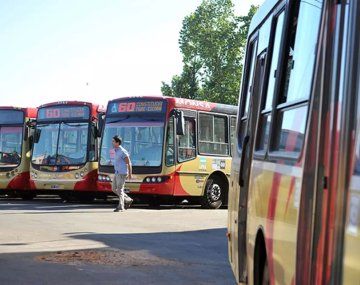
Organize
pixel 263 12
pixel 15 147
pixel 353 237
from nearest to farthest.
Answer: pixel 353 237, pixel 263 12, pixel 15 147

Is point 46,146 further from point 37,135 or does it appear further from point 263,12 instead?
point 263,12

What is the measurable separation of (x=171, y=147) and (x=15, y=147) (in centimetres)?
690

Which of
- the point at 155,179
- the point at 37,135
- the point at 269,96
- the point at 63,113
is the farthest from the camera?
the point at 37,135

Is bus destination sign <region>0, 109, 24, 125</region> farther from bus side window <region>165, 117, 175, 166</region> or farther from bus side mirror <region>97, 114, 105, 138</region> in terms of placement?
bus side window <region>165, 117, 175, 166</region>

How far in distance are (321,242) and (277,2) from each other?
236 centimetres

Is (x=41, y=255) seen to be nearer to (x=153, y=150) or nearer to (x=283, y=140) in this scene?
(x=283, y=140)

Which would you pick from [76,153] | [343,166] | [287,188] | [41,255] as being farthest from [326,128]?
[76,153]

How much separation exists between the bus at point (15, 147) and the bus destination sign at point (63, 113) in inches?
33.3

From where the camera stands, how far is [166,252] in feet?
31.5

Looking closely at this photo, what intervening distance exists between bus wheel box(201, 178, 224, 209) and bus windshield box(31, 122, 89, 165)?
13.2 ft

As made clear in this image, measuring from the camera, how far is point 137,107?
1912 centimetres

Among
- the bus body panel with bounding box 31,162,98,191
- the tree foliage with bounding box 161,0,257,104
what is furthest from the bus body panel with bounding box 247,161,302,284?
the tree foliage with bounding box 161,0,257,104

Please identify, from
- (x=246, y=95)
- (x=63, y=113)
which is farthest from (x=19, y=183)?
(x=246, y=95)

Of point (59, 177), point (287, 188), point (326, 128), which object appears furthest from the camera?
point (59, 177)
